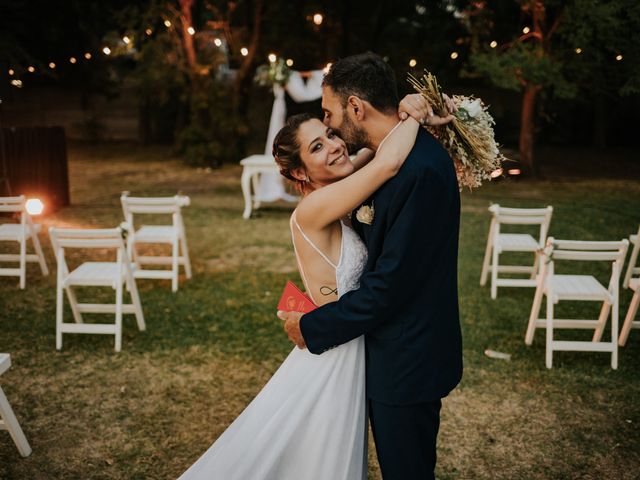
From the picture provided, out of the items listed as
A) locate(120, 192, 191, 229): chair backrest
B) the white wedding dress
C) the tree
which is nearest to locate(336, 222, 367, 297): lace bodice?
the white wedding dress

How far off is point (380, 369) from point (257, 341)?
3328 millimetres

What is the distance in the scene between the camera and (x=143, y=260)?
694cm

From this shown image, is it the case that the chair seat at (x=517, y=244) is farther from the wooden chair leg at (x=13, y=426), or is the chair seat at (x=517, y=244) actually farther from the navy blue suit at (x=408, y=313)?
the wooden chair leg at (x=13, y=426)

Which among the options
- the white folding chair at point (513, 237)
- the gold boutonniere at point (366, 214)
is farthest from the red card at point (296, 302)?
the white folding chair at point (513, 237)

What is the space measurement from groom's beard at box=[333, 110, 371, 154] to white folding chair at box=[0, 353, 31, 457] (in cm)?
250

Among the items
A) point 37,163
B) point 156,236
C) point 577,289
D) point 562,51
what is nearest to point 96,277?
point 156,236

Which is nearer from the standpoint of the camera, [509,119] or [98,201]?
[98,201]

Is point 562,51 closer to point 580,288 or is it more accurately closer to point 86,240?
point 580,288

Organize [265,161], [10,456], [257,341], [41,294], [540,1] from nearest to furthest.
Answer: [10,456], [257,341], [41,294], [265,161], [540,1]

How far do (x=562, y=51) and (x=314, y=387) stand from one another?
1395 cm

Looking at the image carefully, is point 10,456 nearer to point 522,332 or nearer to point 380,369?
point 380,369

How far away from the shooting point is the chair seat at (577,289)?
4.90 meters

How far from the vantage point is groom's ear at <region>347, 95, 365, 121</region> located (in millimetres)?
2186

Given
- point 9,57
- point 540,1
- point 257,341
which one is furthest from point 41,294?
point 9,57
